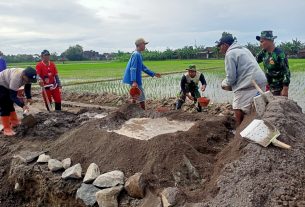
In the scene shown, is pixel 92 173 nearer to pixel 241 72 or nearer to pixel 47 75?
pixel 241 72

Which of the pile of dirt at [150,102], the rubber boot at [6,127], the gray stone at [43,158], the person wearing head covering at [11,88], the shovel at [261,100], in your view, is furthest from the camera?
the pile of dirt at [150,102]

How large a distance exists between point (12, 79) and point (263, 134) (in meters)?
4.43

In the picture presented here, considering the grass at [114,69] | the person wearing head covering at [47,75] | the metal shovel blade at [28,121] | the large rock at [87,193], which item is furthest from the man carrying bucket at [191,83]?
the grass at [114,69]

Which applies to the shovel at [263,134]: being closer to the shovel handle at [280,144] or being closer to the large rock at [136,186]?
the shovel handle at [280,144]

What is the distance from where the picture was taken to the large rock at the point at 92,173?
4.27 m

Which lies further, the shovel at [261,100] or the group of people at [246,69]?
the group of people at [246,69]

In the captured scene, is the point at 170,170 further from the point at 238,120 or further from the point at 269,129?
the point at 238,120

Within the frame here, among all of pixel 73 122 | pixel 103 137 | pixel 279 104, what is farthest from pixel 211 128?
pixel 73 122

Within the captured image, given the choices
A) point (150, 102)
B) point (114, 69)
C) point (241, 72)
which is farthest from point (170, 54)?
point (241, 72)

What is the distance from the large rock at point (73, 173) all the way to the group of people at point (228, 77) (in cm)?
219

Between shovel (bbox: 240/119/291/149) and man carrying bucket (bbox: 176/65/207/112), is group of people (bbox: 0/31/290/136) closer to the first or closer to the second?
man carrying bucket (bbox: 176/65/207/112)

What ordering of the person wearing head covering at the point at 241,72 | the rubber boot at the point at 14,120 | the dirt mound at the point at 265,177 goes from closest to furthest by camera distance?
the dirt mound at the point at 265,177, the person wearing head covering at the point at 241,72, the rubber boot at the point at 14,120

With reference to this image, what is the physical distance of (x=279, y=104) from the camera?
4.37 meters

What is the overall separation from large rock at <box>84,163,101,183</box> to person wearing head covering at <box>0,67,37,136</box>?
2.42 meters
